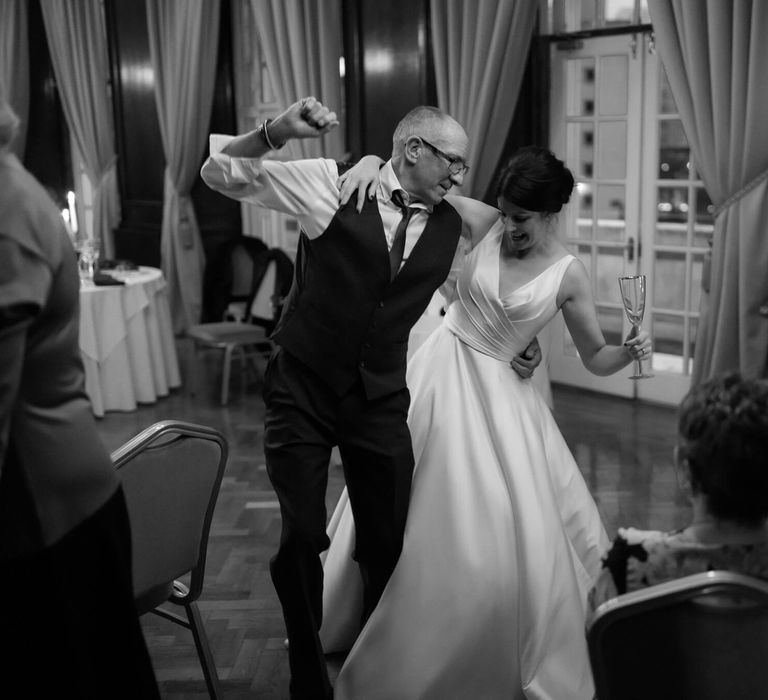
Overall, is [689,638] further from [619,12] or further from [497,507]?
[619,12]

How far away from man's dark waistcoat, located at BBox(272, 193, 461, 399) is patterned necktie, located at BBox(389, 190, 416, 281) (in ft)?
0.07

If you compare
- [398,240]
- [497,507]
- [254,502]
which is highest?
[398,240]

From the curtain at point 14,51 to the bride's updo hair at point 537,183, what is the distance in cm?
811

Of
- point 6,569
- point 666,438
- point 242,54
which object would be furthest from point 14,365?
point 242,54

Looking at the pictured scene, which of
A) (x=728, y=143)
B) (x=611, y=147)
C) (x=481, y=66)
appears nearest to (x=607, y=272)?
(x=611, y=147)

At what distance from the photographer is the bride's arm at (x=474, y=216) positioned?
2.92 metres

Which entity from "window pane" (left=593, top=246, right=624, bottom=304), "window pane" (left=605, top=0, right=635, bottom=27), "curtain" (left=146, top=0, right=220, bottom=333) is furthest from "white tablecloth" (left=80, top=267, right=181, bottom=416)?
"window pane" (left=605, top=0, right=635, bottom=27)

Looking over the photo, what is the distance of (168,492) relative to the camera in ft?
7.35

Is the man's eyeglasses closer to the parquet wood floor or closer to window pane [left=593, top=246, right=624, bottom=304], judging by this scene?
the parquet wood floor

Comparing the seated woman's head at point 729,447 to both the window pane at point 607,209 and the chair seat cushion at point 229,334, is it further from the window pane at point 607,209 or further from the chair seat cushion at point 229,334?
the chair seat cushion at point 229,334

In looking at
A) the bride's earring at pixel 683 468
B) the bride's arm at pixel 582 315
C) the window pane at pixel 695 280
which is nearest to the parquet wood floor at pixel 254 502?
the window pane at pixel 695 280

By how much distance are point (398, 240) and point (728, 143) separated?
260 centimetres

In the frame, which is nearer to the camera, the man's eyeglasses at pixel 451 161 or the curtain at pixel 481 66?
the man's eyeglasses at pixel 451 161

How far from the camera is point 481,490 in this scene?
2693mm
